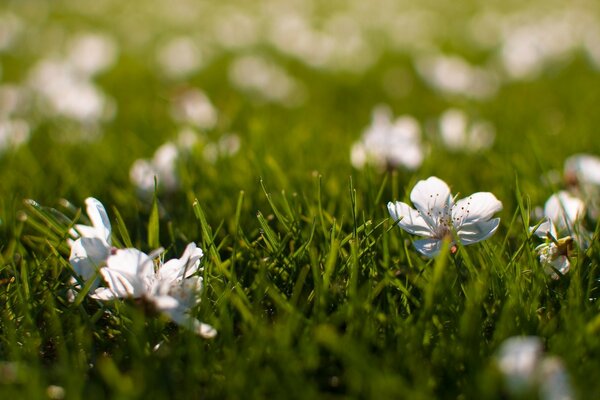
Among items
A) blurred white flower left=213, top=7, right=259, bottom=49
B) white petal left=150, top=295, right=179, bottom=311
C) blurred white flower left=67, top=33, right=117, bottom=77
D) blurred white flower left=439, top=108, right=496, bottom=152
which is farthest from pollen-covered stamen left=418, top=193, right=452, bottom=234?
blurred white flower left=213, top=7, right=259, bottom=49

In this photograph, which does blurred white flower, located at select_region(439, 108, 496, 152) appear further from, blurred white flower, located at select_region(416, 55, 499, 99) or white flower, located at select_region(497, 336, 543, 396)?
white flower, located at select_region(497, 336, 543, 396)

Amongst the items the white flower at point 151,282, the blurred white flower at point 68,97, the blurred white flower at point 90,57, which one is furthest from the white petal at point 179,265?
the blurred white flower at point 90,57

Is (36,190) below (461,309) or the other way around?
below

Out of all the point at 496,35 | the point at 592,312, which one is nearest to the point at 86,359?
the point at 592,312

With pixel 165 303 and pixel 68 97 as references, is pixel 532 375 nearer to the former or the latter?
pixel 165 303

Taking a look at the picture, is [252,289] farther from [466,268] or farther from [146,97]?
[146,97]
